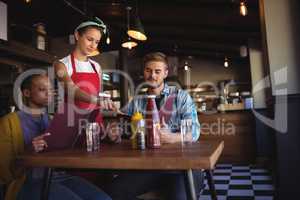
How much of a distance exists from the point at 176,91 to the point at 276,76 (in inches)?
58.0

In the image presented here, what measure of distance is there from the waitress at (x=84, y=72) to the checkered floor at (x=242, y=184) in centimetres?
195

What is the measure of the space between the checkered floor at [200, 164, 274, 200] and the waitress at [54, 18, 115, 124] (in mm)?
1950

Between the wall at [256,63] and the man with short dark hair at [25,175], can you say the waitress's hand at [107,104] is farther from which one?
the wall at [256,63]

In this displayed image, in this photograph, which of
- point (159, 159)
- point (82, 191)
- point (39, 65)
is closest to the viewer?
point (159, 159)

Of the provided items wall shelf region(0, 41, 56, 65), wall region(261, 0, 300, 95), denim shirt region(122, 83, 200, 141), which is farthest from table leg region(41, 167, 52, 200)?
wall shelf region(0, 41, 56, 65)

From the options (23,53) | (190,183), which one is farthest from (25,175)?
(23,53)

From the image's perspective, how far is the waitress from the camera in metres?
1.75

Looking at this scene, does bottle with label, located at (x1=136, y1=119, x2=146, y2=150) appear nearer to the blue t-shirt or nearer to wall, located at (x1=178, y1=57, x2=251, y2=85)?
the blue t-shirt

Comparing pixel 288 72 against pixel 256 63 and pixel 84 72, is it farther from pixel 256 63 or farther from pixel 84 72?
pixel 256 63

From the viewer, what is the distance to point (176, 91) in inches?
73.9

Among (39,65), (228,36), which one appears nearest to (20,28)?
(39,65)

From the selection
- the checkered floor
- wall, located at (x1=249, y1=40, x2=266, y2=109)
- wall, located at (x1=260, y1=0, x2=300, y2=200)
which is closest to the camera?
wall, located at (x1=260, y1=0, x2=300, y2=200)

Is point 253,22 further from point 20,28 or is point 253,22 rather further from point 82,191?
point 20,28

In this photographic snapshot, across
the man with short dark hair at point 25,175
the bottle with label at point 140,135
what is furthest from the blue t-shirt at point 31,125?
the bottle with label at point 140,135
